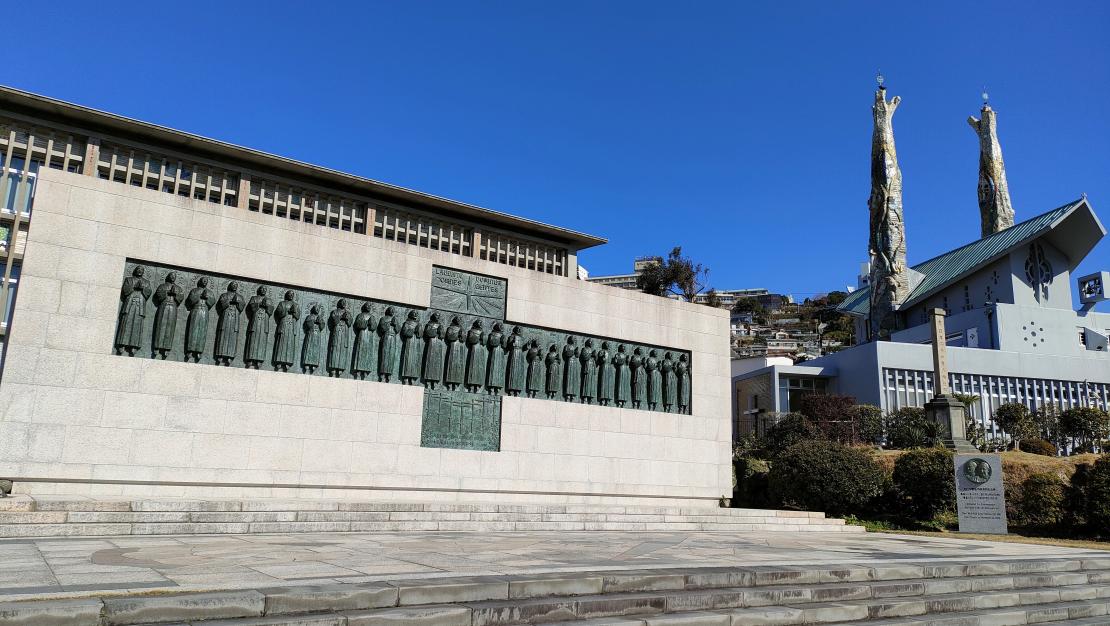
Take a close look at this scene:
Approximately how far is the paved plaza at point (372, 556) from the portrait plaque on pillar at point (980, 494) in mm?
3844

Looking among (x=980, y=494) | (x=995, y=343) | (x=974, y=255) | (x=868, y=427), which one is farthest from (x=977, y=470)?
(x=974, y=255)

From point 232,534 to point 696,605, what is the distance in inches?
251

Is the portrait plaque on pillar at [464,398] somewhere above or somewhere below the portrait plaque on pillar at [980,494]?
above

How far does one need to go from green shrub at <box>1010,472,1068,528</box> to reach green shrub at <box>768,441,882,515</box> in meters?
3.31

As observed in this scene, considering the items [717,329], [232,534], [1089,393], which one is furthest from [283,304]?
[1089,393]

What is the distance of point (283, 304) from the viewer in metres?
13.6

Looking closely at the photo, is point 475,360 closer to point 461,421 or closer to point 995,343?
point 461,421

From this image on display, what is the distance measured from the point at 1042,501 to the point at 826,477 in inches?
199

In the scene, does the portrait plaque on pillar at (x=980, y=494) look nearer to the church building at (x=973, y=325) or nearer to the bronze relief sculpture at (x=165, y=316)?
the bronze relief sculpture at (x=165, y=316)

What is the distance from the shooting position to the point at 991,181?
64188 mm

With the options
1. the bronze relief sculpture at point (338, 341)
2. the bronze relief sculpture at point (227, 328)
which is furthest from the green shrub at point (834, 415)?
the bronze relief sculpture at point (227, 328)

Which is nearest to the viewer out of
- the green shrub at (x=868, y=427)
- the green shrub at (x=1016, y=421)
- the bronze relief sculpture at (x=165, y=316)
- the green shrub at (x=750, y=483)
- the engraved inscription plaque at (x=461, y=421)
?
the bronze relief sculpture at (x=165, y=316)

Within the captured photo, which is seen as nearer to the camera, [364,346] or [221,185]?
[364,346]

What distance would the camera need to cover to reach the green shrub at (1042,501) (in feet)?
58.5
